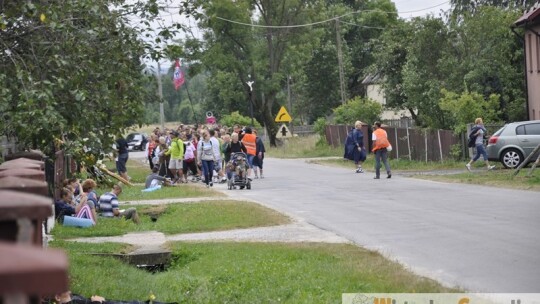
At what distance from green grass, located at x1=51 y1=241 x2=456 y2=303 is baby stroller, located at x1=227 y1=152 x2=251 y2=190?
1405cm

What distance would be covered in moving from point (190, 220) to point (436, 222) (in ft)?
15.8

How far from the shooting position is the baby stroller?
27922mm

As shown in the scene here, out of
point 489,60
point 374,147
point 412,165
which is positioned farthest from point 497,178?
point 489,60

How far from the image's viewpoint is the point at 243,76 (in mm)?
66250

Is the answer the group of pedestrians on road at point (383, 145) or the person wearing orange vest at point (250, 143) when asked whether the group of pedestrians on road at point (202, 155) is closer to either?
the person wearing orange vest at point (250, 143)

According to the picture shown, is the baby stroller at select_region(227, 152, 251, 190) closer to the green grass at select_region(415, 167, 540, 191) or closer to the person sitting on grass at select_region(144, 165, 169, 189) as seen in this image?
the person sitting on grass at select_region(144, 165, 169, 189)

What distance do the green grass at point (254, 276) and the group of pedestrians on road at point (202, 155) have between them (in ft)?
51.8

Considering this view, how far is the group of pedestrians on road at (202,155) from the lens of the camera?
2972 cm

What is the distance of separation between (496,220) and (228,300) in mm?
7086

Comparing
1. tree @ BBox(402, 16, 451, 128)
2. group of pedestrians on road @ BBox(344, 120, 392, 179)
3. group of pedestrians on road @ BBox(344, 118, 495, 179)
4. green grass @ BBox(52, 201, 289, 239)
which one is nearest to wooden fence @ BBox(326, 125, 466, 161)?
tree @ BBox(402, 16, 451, 128)

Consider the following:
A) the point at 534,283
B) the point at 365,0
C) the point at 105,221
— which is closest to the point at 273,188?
the point at 105,221

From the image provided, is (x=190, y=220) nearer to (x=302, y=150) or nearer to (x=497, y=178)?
(x=497, y=178)

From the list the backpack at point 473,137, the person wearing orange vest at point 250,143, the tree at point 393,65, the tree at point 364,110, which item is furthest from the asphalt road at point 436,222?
the tree at point 393,65

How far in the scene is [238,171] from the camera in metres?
28.0
